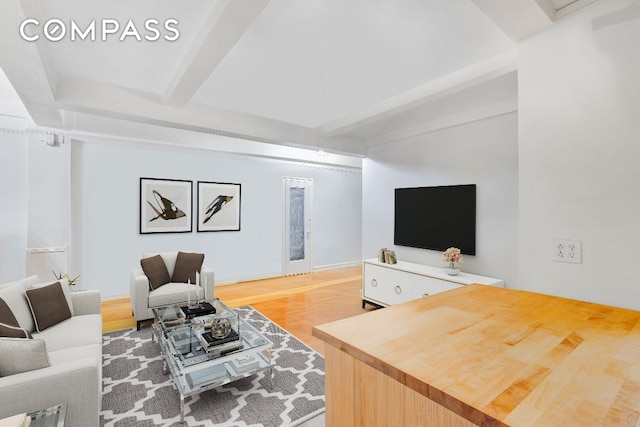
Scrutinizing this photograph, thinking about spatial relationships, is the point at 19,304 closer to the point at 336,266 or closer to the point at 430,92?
the point at 430,92

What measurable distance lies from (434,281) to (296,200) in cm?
374

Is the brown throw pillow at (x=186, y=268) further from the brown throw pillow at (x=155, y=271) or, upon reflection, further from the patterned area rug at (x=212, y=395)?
the patterned area rug at (x=212, y=395)

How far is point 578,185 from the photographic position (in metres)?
1.49

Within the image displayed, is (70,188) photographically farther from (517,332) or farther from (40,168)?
(517,332)

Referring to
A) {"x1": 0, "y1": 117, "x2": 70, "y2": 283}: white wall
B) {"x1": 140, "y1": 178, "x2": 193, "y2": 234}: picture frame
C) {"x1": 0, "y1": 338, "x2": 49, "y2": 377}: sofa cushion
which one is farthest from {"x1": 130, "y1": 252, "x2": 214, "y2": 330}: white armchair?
{"x1": 0, "y1": 338, "x2": 49, "y2": 377}: sofa cushion

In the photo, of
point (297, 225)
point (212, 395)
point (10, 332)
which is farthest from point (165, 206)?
point (212, 395)

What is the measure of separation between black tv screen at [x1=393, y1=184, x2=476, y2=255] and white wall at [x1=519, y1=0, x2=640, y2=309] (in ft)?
6.04

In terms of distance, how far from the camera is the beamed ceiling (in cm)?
169

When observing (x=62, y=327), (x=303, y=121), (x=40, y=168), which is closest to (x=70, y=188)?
(x=40, y=168)

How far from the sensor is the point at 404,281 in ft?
12.0

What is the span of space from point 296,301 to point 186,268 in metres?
1.67

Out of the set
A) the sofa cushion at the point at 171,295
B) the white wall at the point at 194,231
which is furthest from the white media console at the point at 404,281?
the white wall at the point at 194,231

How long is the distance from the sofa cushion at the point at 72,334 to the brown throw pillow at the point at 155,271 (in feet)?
3.41

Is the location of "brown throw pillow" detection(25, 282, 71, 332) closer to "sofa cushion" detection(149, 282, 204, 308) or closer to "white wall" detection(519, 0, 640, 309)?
"sofa cushion" detection(149, 282, 204, 308)
